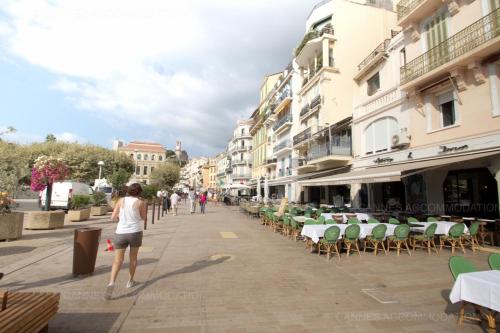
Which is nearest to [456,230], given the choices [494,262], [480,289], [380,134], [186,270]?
[494,262]

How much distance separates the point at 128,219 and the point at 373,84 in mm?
18225

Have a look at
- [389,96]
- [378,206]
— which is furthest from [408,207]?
[389,96]

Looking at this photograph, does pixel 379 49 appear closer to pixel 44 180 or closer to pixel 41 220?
pixel 44 180

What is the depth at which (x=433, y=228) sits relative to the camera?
344 inches

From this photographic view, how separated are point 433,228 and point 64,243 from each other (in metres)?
11.3

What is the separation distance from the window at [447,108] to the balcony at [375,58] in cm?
535

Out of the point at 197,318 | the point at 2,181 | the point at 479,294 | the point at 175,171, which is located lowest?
the point at 197,318

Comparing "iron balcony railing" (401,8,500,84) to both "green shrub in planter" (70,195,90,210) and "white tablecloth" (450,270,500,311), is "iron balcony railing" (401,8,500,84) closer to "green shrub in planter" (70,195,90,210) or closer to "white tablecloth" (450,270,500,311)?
"white tablecloth" (450,270,500,311)

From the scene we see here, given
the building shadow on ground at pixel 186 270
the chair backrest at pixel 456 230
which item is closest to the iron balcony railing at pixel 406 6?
the chair backrest at pixel 456 230

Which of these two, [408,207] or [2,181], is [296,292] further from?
[408,207]

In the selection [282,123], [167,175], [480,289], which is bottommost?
[480,289]

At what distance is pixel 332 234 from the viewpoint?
7996 mm

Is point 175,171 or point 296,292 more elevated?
point 175,171

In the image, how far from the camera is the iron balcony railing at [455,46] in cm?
1028
